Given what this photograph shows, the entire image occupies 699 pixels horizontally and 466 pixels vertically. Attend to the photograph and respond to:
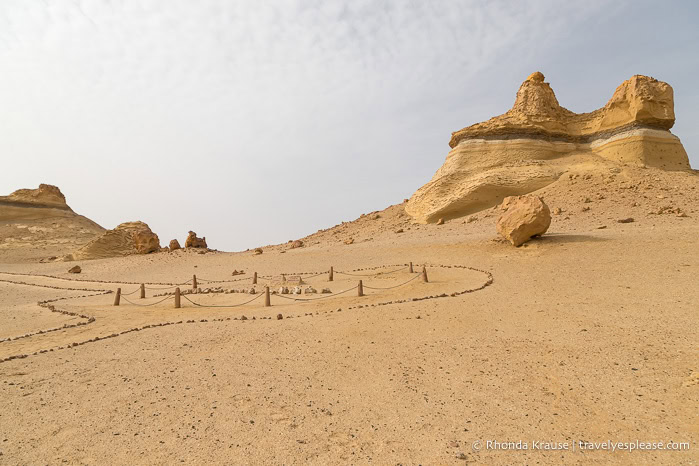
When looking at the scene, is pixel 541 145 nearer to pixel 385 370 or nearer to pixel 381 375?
pixel 385 370

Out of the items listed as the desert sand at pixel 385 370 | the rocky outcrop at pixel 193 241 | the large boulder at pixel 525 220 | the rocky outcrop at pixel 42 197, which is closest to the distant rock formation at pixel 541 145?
the large boulder at pixel 525 220

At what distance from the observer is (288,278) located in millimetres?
15383

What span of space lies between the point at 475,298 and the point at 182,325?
718 centimetres

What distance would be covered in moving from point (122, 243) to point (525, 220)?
32.3m

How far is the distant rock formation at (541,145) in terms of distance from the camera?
82.9 feet

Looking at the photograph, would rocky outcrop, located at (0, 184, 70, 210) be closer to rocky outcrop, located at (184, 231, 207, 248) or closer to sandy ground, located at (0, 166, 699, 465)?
rocky outcrop, located at (184, 231, 207, 248)

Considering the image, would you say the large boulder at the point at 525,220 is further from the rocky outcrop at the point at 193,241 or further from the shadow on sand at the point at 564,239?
the rocky outcrop at the point at 193,241

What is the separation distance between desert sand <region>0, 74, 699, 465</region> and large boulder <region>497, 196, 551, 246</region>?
1.77 m

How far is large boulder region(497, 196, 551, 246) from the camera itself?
14.2m

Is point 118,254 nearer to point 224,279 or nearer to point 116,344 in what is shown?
point 224,279

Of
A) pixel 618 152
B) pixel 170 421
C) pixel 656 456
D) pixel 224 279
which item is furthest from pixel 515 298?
pixel 618 152

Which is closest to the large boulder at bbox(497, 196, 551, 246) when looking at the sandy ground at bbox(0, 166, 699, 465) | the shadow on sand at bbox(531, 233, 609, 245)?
the shadow on sand at bbox(531, 233, 609, 245)

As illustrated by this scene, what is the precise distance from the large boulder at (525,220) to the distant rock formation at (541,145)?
10.8m

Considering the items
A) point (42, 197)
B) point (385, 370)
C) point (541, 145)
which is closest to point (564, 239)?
point (385, 370)
